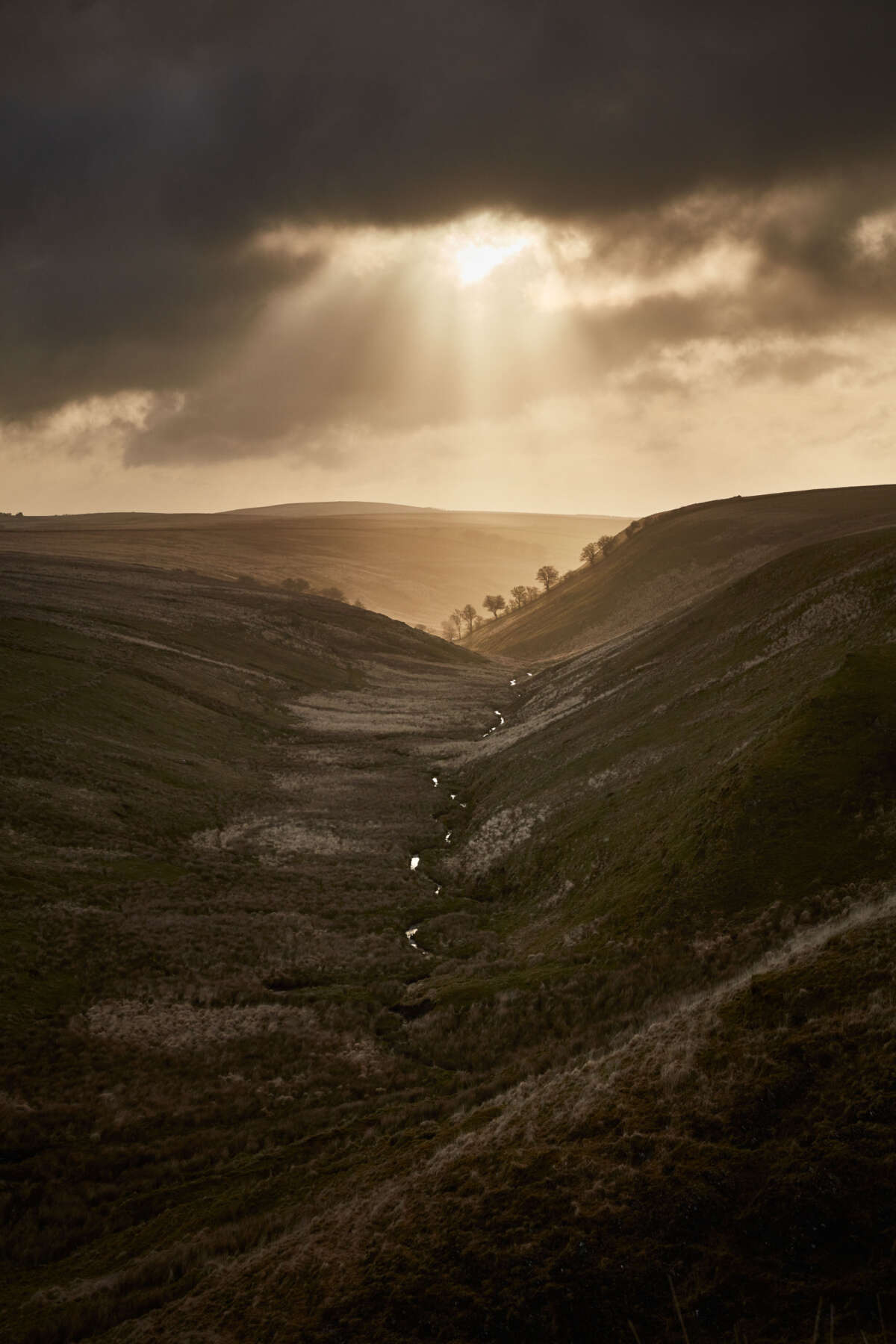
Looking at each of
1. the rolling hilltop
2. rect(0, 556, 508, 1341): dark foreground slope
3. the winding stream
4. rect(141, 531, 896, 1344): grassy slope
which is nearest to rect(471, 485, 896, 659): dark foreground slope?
the winding stream

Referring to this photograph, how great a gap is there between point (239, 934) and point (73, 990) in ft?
24.2

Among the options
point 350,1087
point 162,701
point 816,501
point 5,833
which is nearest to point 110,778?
point 5,833

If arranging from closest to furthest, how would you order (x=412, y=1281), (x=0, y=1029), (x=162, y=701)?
(x=412, y=1281) → (x=0, y=1029) → (x=162, y=701)

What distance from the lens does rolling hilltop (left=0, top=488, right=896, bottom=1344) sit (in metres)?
10.3

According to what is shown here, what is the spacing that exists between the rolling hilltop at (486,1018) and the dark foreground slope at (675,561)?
71.2m

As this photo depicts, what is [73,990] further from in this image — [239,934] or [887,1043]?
[887,1043]

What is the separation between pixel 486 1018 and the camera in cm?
2292

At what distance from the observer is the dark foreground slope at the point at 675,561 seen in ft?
427

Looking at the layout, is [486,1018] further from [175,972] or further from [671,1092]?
[175,972]

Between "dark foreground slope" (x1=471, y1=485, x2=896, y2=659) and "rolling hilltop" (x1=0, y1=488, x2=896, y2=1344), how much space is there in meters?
71.2

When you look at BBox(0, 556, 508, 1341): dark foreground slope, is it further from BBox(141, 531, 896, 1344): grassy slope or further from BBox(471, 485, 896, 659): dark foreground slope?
BBox(471, 485, 896, 659): dark foreground slope

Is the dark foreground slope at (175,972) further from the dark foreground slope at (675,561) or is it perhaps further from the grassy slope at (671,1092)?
the dark foreground slope at (675,561)

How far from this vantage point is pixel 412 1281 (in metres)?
10.7

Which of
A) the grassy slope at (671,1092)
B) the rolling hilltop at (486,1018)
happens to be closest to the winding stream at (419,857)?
the rolling hilltop at (486,1018)
